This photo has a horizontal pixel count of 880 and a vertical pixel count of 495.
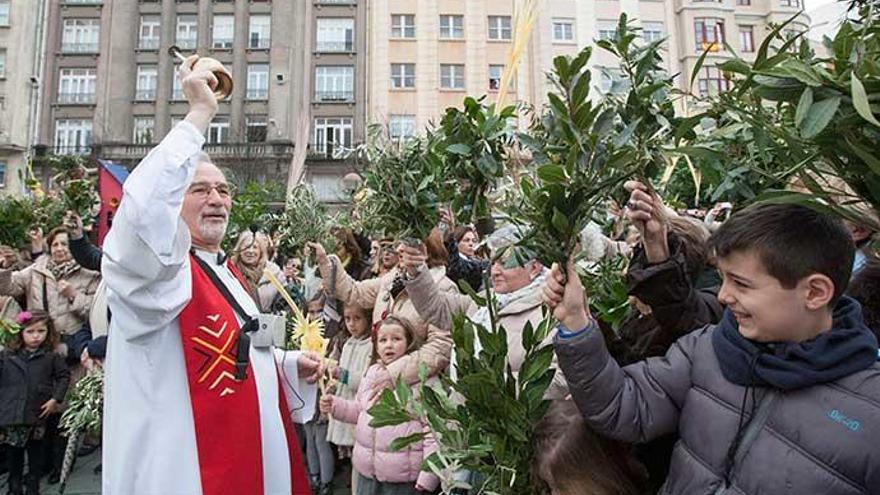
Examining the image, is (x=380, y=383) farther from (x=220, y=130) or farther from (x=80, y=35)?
(x=80, y=35)

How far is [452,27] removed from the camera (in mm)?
32750

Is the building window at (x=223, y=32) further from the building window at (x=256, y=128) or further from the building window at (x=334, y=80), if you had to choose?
the building window at (x=334, y=80)

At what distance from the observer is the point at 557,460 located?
1879mm

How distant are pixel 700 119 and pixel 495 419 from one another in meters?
0.98

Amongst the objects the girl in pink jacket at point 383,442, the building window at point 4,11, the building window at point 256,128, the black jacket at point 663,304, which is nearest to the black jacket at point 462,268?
the girl in pink jacket at point 383,442

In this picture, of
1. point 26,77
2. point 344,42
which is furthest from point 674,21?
point 26,77

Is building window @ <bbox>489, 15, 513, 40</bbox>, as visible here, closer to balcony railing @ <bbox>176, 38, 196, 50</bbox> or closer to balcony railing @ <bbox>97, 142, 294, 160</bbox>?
balcony railing @ <bbox>97, 142, 294, 160</bbox>

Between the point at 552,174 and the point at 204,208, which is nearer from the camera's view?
the point at 552,174

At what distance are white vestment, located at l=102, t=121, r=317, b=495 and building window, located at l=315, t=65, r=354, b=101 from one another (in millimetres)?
32720

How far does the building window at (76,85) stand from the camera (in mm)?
34188

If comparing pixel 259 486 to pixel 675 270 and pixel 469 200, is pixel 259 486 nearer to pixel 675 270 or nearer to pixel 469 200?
pixel 469 200

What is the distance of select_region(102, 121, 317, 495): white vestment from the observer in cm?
208

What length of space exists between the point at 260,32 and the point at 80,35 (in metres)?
9.72

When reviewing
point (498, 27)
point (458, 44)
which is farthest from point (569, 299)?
point (498, 27)
